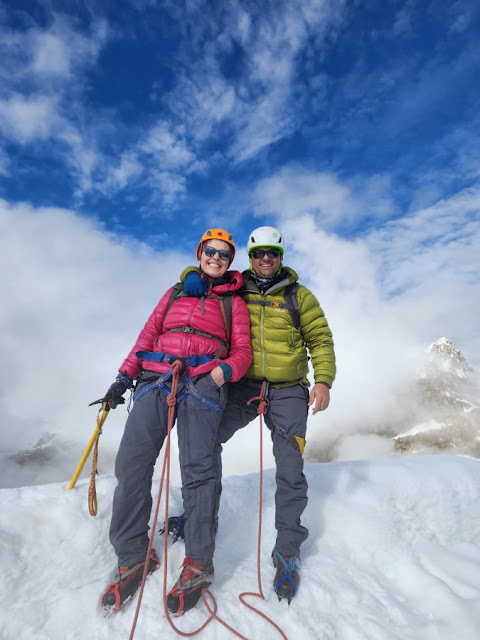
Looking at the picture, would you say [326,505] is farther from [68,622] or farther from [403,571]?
[68,622]

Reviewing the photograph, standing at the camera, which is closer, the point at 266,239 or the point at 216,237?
the point at 216,237

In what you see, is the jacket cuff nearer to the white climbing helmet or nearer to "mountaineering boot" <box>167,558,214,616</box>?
"mountaineering boot" <box>167,558,214,616</box>

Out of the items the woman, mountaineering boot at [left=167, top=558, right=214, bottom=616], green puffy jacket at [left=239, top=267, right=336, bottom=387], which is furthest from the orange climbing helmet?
mountaineering boot at [left=167, top=558, right=214, bottom=616]

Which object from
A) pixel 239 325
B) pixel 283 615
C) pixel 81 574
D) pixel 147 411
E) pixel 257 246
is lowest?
pixel 283 615

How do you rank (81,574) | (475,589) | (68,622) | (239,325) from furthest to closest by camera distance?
(239,325)
(475,589)
(81,574)
(68,622)

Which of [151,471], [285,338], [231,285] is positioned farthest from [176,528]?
[231,285]

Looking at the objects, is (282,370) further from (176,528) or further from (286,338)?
(176,528)

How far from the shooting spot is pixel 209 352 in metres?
4.26

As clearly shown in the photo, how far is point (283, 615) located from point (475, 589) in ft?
8.03

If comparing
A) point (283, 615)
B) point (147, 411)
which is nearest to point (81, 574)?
point (147, 411)

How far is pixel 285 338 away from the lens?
4859 millimetres

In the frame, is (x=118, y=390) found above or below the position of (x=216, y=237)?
below

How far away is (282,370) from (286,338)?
0.46 meters

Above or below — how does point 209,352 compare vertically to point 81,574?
above
